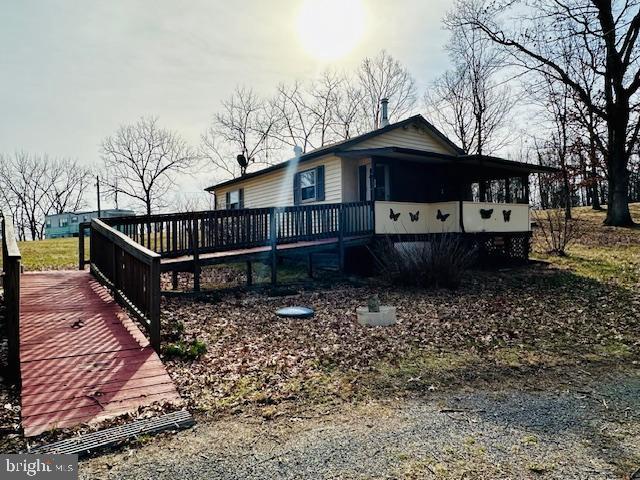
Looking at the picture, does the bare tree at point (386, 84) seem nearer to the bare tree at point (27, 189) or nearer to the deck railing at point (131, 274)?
the deck railing at point (131, 274)

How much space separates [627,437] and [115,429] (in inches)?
162

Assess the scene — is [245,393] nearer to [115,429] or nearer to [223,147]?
[115,429]

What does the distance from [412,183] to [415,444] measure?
38.6 feet

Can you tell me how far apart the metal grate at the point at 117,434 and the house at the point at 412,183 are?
899 cm

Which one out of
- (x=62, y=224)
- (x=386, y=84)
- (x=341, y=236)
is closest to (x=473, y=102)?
(x=386, y=84)

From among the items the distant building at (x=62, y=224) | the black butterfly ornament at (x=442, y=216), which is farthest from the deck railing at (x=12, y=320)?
the distant building at (x=62, y=224)

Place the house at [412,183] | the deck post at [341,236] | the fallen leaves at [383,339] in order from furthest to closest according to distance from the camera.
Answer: the house at [412,183] → the deck post at [341,236] → the fallen leaves at [383,339]

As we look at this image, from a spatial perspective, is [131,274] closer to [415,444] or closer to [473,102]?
[415,444]

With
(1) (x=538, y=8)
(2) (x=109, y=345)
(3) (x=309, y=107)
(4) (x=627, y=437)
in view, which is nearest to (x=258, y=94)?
(3) (x=309, y=107)

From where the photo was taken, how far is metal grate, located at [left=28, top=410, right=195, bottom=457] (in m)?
2.92

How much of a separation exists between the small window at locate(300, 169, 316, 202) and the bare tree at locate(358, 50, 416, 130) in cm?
2077

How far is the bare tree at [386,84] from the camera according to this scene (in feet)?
111

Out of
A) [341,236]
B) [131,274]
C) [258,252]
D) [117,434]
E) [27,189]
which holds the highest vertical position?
[27,189]

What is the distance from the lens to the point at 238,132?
3712 centimetres
